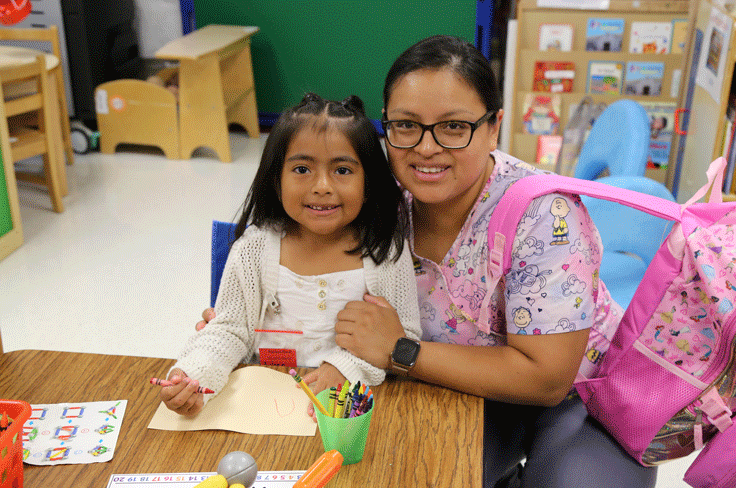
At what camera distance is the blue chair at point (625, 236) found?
1.82m

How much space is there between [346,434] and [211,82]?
13.3 feet

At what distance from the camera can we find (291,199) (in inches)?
49.3

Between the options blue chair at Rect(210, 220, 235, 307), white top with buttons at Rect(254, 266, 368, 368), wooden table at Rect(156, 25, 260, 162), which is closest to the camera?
white top with buttons at Rect(254, 266, 368, 368)

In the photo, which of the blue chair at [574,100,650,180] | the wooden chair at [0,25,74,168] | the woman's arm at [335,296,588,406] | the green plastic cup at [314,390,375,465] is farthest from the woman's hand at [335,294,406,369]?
the wooden chair at [0,25,74,168]

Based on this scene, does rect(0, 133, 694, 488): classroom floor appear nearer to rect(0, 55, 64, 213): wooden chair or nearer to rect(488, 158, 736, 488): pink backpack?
rect(0, 55, 64, 213): wooden chair

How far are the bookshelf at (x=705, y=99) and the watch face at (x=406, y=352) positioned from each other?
171 centimetres

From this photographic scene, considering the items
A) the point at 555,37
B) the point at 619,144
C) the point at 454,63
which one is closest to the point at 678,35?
the point at 555,37

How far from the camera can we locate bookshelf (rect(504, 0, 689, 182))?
146 inches

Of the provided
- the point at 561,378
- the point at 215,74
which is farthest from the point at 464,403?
the point at 215,74

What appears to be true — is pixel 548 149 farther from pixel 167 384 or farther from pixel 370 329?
pixel 167 384

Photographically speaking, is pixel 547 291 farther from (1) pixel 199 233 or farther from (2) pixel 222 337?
(1) pixel 199 233

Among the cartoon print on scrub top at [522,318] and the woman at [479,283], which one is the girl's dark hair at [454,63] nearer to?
the woman at [479,283]

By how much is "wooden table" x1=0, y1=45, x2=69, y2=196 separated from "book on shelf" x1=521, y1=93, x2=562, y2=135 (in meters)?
2.73

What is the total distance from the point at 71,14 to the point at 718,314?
15.7 ft
